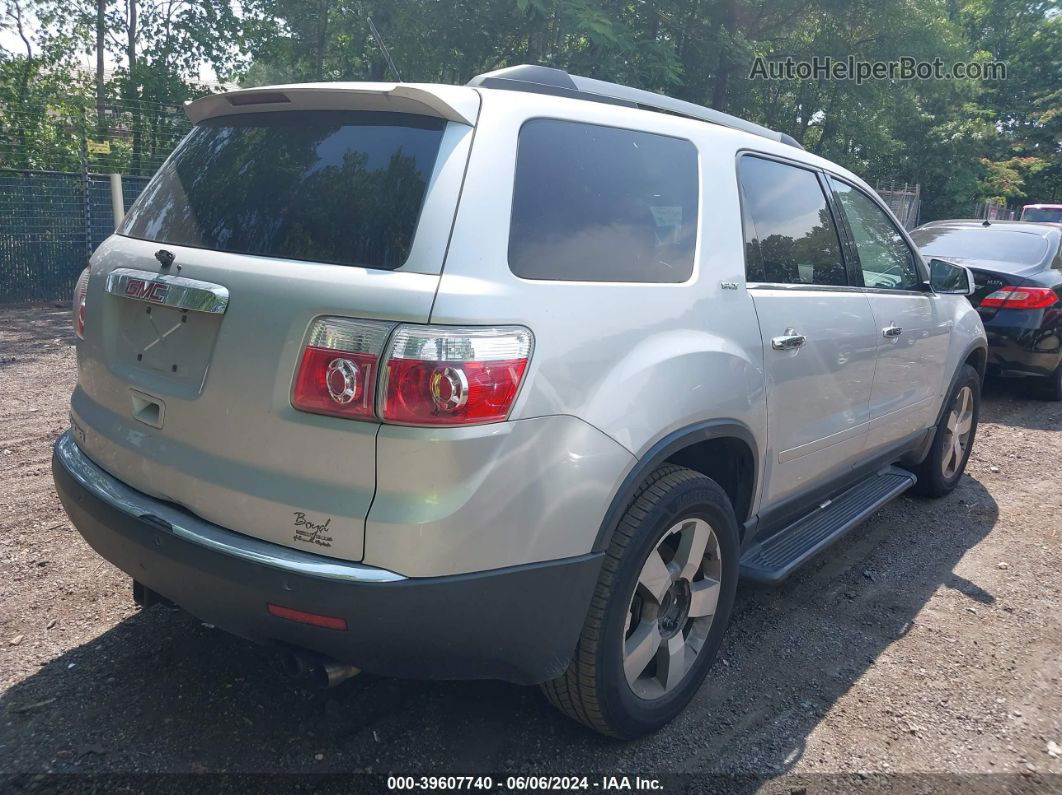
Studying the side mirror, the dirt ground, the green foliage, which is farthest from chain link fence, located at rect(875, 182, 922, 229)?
the dirt ground

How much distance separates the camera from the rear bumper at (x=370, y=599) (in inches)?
78.7

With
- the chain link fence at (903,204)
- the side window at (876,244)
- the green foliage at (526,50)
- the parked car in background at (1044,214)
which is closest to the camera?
the side window at (876,244)

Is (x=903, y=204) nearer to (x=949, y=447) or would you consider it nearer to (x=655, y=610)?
(x=949, y=447)

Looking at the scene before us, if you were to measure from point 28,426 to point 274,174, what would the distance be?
415cm

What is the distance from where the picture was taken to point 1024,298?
7.37 m

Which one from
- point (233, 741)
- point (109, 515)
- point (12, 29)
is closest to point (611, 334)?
point (109, 515)

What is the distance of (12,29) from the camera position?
1470cm

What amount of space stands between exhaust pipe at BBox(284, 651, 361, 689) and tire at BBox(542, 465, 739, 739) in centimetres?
63

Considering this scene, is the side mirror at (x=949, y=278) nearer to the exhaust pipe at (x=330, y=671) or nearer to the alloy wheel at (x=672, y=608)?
the alloy wheel at (x=672, y=608)

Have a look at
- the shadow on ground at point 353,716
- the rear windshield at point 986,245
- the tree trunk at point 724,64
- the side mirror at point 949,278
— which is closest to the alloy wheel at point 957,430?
the side mirror at point 949,278

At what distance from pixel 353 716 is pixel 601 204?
1.79 metres

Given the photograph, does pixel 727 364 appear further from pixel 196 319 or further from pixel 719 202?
pixel 196 319

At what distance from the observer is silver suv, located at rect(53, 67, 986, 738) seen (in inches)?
79.0

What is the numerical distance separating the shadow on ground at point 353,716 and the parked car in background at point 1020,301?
516 cm
